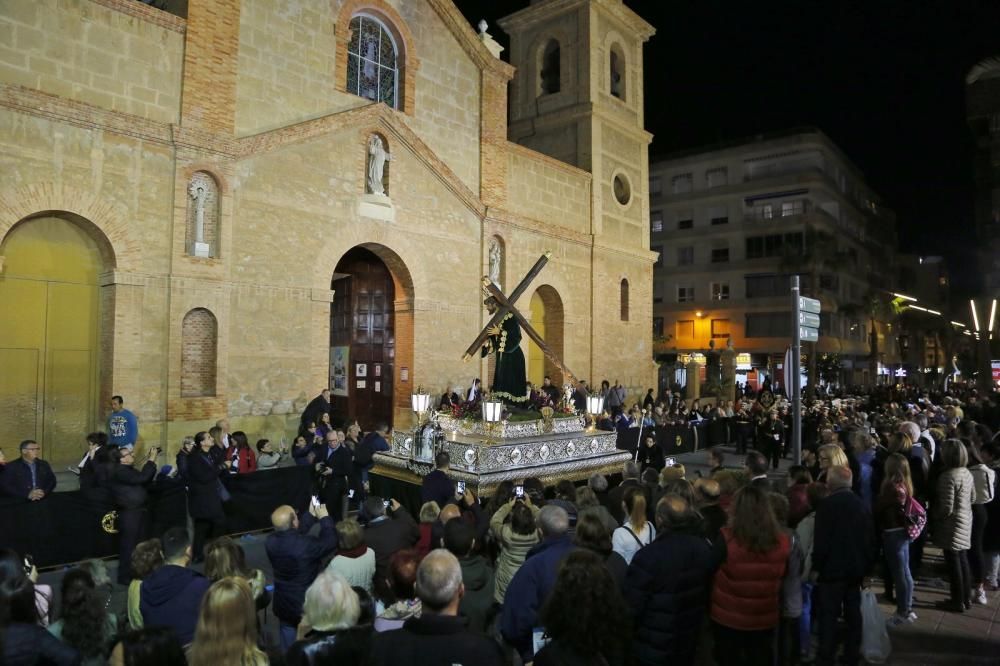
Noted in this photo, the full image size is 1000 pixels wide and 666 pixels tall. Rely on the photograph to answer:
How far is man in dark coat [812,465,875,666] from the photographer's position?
18.5 feet

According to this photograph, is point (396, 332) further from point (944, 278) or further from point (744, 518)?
point (944, 278)

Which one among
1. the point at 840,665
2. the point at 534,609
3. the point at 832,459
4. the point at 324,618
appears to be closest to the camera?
the point at 324,618

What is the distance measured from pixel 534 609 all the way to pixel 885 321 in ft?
195

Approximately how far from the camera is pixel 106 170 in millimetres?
13609

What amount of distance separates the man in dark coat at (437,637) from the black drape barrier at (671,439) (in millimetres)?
13389

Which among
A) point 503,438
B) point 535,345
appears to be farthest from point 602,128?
point 503,438

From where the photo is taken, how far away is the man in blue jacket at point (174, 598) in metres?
4.31

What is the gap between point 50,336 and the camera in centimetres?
1352

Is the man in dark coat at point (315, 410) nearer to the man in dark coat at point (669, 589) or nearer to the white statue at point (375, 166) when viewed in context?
the white statue at point (375, 166)

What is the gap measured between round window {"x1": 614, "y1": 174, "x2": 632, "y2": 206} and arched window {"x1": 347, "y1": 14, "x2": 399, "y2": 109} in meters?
10.5

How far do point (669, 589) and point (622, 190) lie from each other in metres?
23.9

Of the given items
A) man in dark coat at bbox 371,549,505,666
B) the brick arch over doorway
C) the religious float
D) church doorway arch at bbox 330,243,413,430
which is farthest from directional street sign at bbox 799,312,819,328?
the brick arch over doorway

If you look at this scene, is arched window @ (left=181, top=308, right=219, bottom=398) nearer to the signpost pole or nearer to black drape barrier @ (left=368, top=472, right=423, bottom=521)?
black drape barrier @ (left=368, top=472, right=423, bottom=521)

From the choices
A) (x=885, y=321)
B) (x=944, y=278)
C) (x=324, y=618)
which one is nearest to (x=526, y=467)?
(x=324, y=618)
